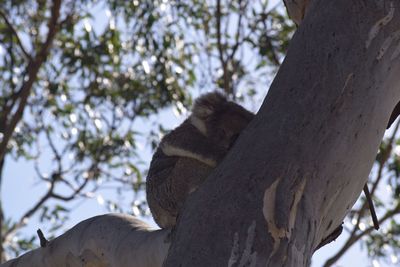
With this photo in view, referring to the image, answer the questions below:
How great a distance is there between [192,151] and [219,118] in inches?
9.7

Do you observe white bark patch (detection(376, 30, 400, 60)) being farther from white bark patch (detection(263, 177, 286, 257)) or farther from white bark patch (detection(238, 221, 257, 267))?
white bark patch (detection(238, 221, 257, 267))

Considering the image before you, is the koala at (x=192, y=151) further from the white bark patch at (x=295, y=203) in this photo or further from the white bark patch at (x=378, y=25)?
the white bark patch at (x=295, y=203)

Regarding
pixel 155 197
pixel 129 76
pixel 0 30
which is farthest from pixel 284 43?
pixel 155 197

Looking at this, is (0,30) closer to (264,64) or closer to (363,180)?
(264,64)

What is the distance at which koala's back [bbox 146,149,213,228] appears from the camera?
3.60 meters

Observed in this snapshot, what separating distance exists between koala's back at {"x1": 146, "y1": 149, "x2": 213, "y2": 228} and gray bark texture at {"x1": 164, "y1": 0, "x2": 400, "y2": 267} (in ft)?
3.54

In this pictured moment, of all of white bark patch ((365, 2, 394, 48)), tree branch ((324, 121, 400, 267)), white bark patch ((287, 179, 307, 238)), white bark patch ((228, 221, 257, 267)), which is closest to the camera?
white bark patch ((228, 221, 257, 267))

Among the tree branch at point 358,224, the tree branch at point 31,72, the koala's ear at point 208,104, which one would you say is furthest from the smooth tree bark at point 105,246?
the tree branch at point 31,72

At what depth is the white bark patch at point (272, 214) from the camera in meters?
2.14

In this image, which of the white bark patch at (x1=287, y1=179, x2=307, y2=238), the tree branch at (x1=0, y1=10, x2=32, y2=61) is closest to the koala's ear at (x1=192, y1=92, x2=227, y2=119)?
the white bark patch at (x1=287, y1=179, x2=307, y2=238)

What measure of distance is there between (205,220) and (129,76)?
266 inches

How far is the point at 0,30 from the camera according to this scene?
28.6 feet

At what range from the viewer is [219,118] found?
12.6ft

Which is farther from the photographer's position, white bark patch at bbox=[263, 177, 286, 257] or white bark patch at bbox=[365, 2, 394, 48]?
white bark patch at bbox=[365, 2, 394, 48]
